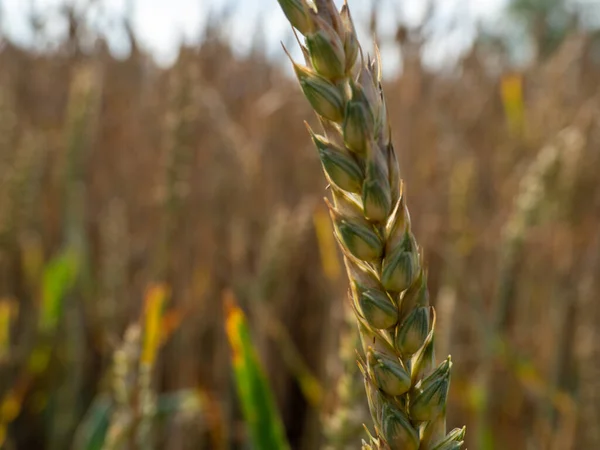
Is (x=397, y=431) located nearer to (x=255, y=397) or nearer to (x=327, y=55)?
(x=327, y=55)

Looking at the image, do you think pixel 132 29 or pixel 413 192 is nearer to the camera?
pixel 132 29

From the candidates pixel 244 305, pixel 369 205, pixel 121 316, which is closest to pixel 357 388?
pixel 369 205

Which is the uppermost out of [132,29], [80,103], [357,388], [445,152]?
[132,29]

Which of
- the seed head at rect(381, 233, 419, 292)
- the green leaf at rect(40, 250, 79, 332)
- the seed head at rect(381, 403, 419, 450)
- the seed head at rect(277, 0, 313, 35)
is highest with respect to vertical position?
the green leaf at rect(40, 250, 79, 332)

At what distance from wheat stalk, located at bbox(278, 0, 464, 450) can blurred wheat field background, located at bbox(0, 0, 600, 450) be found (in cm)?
35

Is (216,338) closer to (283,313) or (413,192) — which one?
(283,313)

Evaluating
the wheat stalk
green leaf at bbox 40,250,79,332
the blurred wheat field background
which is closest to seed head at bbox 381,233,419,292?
the wheat stalk

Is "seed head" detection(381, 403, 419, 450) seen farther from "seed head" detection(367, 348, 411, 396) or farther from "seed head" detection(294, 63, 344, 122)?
"seed head" detection(294, 63, 344, 122)

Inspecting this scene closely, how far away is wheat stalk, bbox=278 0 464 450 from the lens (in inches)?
10.2

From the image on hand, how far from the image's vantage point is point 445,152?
6.72 feet

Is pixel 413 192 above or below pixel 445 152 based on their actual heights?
below

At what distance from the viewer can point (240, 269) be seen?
4.45 ft

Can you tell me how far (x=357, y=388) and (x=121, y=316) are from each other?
819mm

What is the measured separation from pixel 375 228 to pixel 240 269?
1.10 meters
